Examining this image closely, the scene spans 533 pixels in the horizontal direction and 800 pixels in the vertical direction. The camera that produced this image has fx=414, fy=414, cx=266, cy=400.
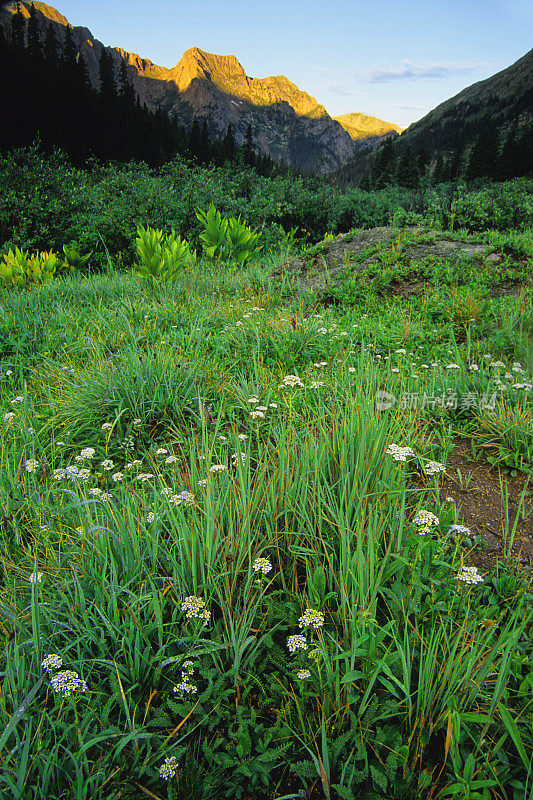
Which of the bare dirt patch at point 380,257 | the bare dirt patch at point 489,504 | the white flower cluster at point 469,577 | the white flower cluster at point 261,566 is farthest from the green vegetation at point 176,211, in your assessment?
the white flower cluster at point 469,577

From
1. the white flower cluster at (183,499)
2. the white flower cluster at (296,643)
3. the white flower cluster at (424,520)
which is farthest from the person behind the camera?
the white flower cluster at (183,499)

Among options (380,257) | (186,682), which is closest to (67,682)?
(186,682)

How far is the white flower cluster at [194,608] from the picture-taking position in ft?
4.48

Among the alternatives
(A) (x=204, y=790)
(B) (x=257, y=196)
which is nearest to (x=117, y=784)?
(A) (x=204, y=790)

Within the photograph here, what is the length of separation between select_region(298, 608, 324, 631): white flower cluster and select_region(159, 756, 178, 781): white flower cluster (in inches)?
19.8

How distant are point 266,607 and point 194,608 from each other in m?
0.34

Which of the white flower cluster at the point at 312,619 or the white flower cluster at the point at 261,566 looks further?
the white flower cluster at the point at 261,566

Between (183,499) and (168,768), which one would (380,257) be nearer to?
(183,499)

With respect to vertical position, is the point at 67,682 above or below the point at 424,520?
below

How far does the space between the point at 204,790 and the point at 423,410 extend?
2.36 meters

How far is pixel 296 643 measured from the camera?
1.32 m

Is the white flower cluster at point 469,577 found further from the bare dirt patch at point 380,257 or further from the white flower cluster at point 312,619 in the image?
the bare dirt patch at point 380,257

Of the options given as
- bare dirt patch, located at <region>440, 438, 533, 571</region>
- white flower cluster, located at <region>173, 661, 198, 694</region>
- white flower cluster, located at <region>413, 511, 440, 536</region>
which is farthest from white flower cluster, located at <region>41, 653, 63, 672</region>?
bare dirt patch, located at <region>440, 438, 533, 571</region>

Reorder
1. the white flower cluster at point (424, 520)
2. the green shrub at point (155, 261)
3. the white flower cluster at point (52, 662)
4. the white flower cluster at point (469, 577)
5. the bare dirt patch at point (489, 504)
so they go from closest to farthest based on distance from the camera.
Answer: the white flower cluster at point (52, 662) → the white flower cluster at point (469, 577) → the white flower cluster at point (424, 520) → the bare dirt patch at point (489, 504) → the green shrub at point (155, 261)
